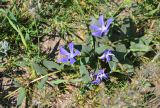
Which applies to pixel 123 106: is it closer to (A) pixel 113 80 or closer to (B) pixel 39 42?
(A) pixel 113 80

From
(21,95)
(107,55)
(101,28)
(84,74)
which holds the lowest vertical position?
(21,95)

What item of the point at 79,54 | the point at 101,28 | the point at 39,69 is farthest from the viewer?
the point at 39,69

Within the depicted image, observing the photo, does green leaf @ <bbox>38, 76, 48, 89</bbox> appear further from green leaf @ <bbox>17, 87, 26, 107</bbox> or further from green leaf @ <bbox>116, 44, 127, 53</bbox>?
green leaf @ <bbox>116, 44, 127, 53</bbox>

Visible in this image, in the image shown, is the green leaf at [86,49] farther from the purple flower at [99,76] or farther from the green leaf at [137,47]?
the green leaf at [137,47]

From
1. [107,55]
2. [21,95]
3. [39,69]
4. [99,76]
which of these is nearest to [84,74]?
[99,76]

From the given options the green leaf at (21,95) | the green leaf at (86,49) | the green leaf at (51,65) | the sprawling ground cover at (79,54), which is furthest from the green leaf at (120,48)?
the green leaf at (21,95)

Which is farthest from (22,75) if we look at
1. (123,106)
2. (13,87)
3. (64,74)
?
(123,106)

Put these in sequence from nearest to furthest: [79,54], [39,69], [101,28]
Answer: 1. [101,28]
2. [79,54]
3. [39,69]

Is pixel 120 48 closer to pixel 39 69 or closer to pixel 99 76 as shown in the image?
pixel 99 76

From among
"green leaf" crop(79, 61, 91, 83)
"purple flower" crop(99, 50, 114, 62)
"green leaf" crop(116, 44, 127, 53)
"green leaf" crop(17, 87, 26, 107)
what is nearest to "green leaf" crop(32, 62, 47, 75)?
"green leaf" crop(17, 87, 26, 107)
